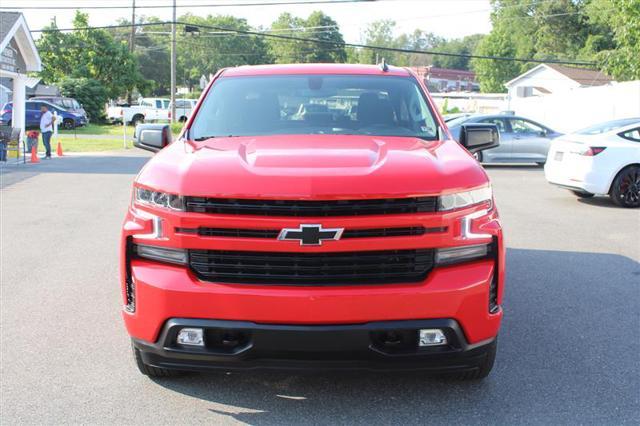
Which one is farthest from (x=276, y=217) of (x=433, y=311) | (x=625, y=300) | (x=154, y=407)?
(x=625, y=300)

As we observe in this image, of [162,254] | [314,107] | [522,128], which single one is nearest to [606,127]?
[522,128]

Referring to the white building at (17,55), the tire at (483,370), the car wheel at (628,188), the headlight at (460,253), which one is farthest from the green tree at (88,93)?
the headlight at (460,253)

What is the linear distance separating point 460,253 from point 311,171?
2.89ft

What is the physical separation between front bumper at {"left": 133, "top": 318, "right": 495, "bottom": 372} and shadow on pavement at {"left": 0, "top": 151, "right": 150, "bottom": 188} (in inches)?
520

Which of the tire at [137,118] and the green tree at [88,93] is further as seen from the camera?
the green tree at [88,93]

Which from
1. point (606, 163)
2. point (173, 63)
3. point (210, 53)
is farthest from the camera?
point (210, 53)

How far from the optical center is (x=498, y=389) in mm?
4418

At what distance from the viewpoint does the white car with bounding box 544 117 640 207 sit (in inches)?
491

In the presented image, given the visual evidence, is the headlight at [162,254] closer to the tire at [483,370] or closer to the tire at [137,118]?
the tire at [483,370]

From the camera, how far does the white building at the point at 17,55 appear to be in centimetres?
2525

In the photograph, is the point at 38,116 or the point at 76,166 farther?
the point at 38,116

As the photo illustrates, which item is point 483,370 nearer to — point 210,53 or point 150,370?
point 150,370

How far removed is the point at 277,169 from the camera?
12.5 feet

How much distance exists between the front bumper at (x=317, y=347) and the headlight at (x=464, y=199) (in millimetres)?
588
